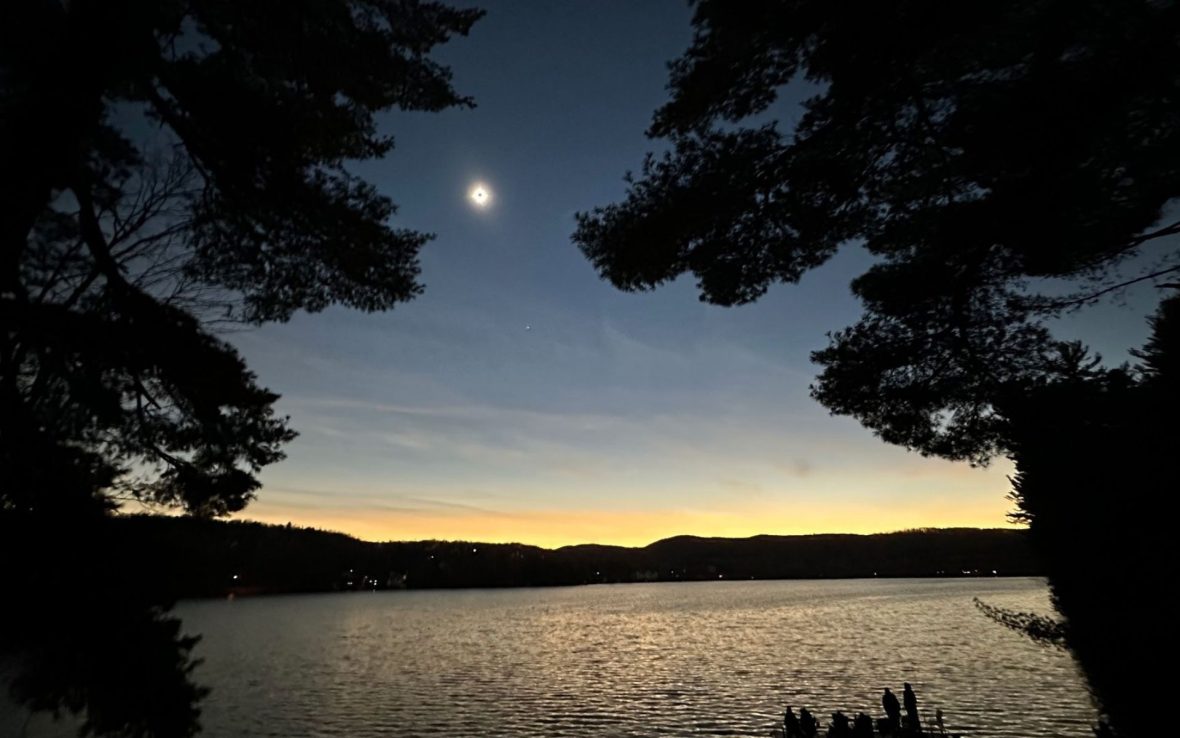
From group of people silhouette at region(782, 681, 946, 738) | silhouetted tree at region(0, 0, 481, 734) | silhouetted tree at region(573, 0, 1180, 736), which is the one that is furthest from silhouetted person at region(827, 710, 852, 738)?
silhouetted tree at region(0, 0, 481, 734)

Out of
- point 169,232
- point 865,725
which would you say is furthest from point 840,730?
point 169,232

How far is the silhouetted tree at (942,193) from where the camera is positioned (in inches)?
293

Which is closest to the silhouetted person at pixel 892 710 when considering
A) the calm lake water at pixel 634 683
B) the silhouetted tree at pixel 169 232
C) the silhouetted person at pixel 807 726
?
the silhouetted person at pixel 807 726

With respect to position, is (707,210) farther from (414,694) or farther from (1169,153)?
(414,694)

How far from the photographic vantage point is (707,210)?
961cm

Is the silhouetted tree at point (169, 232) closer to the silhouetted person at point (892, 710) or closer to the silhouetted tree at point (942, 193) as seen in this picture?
the silhouetted tree at point (942, 193)

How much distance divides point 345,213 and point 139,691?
7152mm

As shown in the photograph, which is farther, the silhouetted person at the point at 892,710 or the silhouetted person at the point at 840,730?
the silhouetted person at the point at 892,710

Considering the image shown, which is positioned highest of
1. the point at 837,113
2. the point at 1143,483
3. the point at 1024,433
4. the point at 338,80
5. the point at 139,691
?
the point at 338,80

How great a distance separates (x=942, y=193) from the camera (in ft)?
31.4

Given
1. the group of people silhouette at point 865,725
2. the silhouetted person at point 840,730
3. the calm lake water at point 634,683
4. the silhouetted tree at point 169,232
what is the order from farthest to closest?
the calm lake water at point 634,683
the silhouetted person at point 840,730
the group of people silhouette at point 865,725
the silhouetted tree at point 169,232

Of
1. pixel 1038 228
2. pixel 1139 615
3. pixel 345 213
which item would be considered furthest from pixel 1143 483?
pixel 345 213

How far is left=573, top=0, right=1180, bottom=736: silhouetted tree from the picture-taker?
7.43 meters

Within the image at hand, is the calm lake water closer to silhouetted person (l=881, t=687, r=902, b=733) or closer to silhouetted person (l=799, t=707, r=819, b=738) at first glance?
silhouetted person (l=881, t=687, r=902, b=733)
